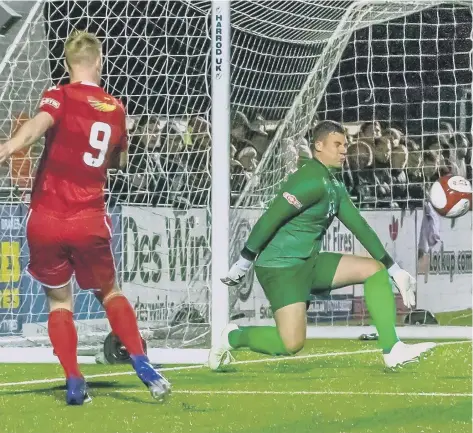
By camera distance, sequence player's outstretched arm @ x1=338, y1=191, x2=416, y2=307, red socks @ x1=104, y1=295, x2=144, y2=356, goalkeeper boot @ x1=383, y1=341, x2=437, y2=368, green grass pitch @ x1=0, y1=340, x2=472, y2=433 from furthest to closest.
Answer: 1. player's outstretched arm @ x1=338, y1=191, x2=416, y2=307
2. goalkeeper boot @ x1=383, y1=341, x2=437, y2=368
3. red socks @ x1=104, y1=295, x2=144, y2=356
4. green grass pitch @ x1=0, y1=340, x2=472, y2=433

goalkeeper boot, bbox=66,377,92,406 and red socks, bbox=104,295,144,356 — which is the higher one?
red socks, bbox=104,295,144,356

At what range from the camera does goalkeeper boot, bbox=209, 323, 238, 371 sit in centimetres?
594

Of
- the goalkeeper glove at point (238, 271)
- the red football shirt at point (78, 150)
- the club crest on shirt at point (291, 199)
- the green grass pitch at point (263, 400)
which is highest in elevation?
the red football shirt at point (78, 150)

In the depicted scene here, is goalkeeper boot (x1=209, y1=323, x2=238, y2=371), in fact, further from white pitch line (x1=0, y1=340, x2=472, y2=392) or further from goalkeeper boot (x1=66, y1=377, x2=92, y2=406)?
goalkeeper boot (x1=66, y1=377, x2=92, y2=406)

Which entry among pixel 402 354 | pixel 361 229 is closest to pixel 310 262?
pixel 361 229

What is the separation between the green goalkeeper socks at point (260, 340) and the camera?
5727 mm

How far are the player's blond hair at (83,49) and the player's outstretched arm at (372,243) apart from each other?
1358 mm

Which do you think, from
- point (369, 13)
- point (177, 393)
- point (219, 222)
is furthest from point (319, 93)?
point (177, 393)

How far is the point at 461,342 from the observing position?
25.5 feet

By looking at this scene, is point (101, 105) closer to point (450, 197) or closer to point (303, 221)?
point (303, 221)

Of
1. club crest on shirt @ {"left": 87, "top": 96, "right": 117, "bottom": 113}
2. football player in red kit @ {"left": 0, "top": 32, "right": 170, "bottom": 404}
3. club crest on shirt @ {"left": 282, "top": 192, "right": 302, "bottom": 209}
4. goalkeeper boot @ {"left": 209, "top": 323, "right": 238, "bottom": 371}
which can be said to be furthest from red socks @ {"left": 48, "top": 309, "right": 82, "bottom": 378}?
club crest on shirt @ {"left": 282, "top": 192, "right": 302, "bottom": 209}

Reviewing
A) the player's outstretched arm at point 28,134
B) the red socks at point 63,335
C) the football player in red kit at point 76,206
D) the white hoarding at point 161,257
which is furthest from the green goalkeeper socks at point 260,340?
the white hoarding at point 161,257

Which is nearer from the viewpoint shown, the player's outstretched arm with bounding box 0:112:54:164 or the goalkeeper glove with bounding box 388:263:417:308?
the player's outstretched arm with bounding box 0:112:54:164

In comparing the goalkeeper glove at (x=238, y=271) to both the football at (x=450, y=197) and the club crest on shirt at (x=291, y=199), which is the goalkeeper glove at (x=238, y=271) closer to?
the club crest on shirt at (x=291, y=199)
